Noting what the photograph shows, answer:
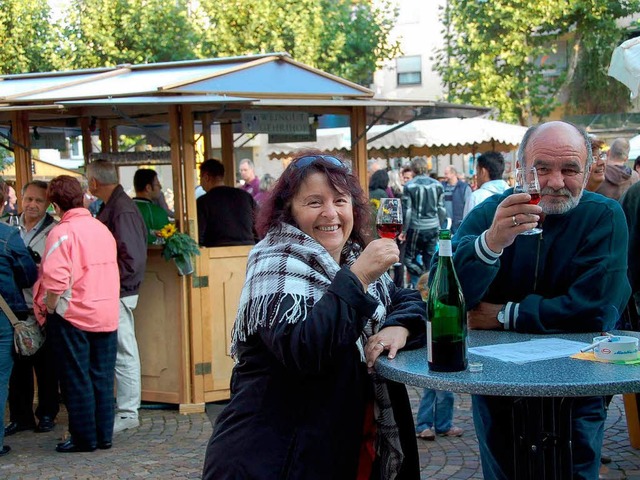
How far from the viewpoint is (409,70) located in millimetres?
37594

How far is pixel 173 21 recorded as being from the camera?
25.5 metres

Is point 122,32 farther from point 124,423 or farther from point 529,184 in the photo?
point 529,184

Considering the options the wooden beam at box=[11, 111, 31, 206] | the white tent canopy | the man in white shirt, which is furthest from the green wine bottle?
the white tent canopy

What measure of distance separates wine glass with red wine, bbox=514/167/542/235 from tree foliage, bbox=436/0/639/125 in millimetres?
22652

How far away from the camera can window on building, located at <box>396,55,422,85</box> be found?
3731cm

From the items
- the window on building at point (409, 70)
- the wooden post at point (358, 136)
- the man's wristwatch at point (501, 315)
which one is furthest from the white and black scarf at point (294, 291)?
the window on building at point (409, 70)

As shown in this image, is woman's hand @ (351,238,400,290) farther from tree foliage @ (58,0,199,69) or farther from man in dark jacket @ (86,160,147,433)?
tree foliage @ (58,0,199,69)

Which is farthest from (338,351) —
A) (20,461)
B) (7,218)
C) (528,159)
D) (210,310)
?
(7,218)

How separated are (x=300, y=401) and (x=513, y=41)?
23875mm

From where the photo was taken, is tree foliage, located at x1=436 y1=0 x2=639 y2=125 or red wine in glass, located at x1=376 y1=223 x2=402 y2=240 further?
tree foliage, located at x1=436 y1=0 x2=639 y2=125

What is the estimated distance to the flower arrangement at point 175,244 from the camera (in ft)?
22.0

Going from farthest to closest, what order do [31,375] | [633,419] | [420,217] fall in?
[420,217]
[31,375]
[633,419]

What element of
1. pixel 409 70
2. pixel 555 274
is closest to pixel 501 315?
pixel 555 274

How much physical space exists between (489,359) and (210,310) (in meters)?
4.71
